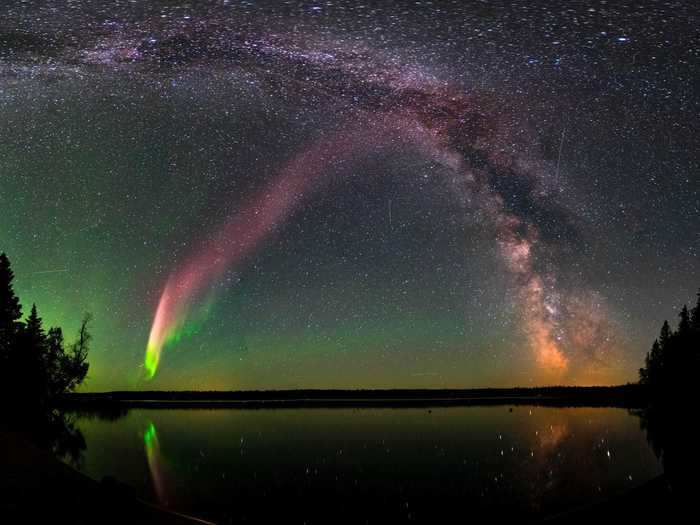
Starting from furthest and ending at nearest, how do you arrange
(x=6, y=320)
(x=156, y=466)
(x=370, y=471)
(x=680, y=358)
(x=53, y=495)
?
(x=680, y=358), (x=6, y=320), (x=156, y=466), (x=370, y=471), (x=53, y=495)

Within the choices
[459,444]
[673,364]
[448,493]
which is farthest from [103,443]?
[673,364]

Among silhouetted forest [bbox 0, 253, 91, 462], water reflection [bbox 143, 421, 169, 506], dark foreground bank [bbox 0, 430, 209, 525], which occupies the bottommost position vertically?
silhouetted forest [bbox 0, 253, 91, 462]

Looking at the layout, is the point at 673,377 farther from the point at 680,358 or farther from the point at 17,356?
the point at 17,356

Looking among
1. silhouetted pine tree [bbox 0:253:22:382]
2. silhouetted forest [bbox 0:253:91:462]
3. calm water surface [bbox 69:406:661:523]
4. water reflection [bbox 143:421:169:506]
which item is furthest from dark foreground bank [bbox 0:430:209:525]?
silhouetted pine tree [bbox 0:253:22:382]

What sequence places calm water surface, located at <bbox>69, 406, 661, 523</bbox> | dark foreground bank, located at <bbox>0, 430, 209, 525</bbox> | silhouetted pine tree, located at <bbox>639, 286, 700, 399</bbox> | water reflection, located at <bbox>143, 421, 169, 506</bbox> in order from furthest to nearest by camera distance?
silhouetted pine tree, located at <bbox>639, 286, 700, 399</bbox>, water reflection, located at <bbox>143, 421, 169, 506</bbox>, calm water surface, located at <bbox>69, 406, 661, 523</bbox>, dark foreground bank, located at <bbox>0, 430, 209, 525</bbox>

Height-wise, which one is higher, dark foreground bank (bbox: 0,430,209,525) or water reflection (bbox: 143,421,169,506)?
dark foreground bank (bbox: 0,430,209,525)

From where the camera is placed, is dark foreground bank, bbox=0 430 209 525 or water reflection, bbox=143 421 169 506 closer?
dark foreground bank, bbox=0 430 209 525

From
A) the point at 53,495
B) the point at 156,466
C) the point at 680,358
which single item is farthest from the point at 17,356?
the point at 680,358

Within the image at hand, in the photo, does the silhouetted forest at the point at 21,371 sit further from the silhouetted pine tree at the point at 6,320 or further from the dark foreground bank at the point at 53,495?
the dark foreground bank at the point at 53,495

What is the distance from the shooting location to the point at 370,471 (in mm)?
31109

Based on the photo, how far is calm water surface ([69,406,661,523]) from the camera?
22.0 m

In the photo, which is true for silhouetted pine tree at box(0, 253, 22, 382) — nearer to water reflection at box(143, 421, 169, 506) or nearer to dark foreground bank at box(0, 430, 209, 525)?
water reflection at box(143, 421, 169, 506)

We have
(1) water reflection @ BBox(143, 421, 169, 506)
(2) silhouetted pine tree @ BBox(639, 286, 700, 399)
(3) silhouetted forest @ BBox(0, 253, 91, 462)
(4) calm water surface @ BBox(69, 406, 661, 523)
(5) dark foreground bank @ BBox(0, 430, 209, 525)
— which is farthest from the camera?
(2) silhouetted pine tree @ BBox(639, 286, 700, 399)

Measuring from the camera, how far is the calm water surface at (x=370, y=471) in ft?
72.3
